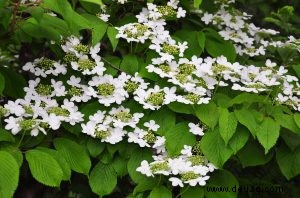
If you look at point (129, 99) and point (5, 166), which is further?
point (129, 99)

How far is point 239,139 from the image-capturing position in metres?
1.95

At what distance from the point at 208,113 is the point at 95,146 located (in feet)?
1.72

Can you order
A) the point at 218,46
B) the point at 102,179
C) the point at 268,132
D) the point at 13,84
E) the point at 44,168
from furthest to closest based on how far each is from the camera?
the point at 218,46 < the point at 13,84 < the point at 102,179 < the point at 268,132 < the point at 44,168

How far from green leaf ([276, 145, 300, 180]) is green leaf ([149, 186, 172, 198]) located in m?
0.54

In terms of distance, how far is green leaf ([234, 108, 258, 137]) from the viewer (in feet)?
6.24

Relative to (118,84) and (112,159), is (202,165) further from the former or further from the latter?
(118,84)

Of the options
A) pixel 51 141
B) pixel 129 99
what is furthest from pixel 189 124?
pixel 51 141

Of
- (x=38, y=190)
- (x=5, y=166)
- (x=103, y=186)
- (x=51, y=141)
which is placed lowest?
(x=38, y=190)

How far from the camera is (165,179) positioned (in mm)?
2021

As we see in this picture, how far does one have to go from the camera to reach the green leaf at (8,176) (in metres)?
1.66

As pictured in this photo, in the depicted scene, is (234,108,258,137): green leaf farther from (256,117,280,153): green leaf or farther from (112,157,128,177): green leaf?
(112,157,128,177): green leaf

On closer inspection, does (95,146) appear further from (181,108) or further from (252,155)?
(252,155)

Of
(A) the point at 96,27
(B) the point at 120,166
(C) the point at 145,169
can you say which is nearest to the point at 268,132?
(C) the point at 145,169

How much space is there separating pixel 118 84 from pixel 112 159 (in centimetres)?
36
